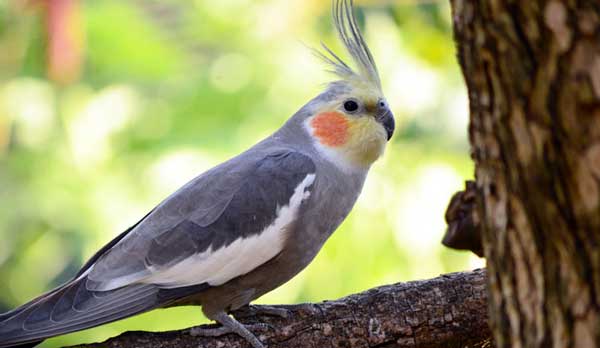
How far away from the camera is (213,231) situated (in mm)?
2119

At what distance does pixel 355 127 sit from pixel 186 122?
223cm

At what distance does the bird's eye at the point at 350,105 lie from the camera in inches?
93.8

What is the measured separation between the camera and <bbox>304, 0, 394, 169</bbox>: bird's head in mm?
2354

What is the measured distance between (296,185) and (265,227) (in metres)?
0.16

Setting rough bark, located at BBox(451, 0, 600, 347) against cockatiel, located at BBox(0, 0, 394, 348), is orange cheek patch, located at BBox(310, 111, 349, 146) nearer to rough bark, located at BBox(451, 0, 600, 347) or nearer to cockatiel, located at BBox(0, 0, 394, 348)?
cockatiel, located at BBox(0, 0, 394, 348)

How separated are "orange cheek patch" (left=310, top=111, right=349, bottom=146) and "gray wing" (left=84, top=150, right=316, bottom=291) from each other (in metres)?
0.17

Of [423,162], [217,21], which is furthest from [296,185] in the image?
[217,21]

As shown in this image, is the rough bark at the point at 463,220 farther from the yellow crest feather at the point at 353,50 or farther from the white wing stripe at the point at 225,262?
the yellow crest feather at the point at 353,50

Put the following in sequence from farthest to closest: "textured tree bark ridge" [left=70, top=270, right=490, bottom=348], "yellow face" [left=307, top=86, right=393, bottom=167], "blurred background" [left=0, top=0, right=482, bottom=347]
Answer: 1. "blurred background" [left=0, top=0, right=482, bottom=347]
2. "yellow face" [left=307, top=86, right=393, bottom=167]
3. "textured tree bark ridge" [left=70, top=270, right=490, bottom=348]

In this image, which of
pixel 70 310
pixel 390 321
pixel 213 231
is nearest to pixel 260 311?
pixel 213 231

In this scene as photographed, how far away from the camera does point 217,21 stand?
4.77 m

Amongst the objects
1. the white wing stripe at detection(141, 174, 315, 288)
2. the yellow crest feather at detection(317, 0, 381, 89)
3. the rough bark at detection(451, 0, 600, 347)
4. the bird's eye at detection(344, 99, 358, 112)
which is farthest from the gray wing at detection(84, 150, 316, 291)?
the rough bark at detection(451, 0, 600, 347)

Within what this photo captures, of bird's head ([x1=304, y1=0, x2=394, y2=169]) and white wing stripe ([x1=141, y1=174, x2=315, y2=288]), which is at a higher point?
bird's head ([x1=304, y1=0, x2=394, y2=169])

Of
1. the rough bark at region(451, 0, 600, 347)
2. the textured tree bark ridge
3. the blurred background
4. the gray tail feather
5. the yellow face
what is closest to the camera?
the rough bark at region(451, 0, 600, 347)
